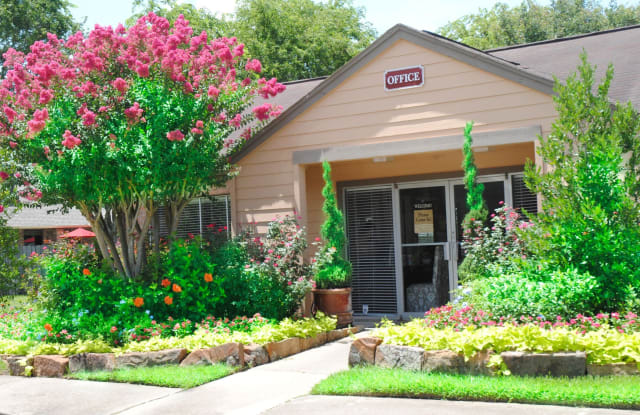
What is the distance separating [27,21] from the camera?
91.4 feet

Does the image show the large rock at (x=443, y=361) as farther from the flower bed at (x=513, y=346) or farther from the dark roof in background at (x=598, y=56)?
the dark roof in background at (x=598, y=56)

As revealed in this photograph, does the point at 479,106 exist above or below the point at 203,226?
above

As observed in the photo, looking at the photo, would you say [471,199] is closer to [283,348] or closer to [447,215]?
[447,215]

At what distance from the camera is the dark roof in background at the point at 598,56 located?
9.42 metres

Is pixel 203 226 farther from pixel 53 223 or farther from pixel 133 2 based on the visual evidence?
pixel 133 2

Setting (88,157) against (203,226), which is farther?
(203,226)

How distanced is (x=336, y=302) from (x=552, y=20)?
24.9 metres

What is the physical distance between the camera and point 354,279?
11.0 m

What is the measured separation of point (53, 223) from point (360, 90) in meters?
21.7

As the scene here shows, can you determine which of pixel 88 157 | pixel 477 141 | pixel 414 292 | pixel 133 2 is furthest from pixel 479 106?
pixel 133 2

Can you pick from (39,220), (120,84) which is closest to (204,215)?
(120,84)

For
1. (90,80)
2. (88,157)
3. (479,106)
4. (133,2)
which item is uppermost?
(133,2)

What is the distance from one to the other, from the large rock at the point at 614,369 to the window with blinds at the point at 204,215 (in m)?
6.54

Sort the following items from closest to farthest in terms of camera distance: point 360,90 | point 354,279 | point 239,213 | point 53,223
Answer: point 360,90 < point 239,213 < point 354,279 < point 53,223
